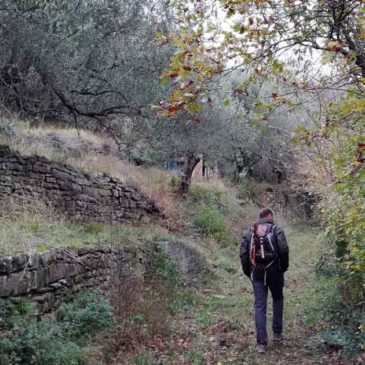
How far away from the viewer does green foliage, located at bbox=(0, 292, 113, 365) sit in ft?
16.4

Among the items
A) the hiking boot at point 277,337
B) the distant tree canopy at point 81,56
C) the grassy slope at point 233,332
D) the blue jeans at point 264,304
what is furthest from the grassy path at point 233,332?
the distant tree canopy at point 81,56

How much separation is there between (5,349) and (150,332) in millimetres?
2837

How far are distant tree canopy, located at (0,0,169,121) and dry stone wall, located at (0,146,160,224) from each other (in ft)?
4.82

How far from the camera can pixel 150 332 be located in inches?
288

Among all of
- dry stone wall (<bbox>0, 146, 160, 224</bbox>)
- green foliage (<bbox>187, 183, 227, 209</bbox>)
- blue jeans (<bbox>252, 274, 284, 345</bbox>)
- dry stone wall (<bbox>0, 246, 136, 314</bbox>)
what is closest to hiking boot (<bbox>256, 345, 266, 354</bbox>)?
blue jeans (<bbox>252, 274, 284, 345</bbox>)

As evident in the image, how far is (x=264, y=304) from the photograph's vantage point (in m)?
7.02

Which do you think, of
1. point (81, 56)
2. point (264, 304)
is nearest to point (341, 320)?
point (264, 304)

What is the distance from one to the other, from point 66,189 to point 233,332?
205 inches

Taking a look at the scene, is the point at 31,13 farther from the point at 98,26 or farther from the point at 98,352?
the point at 98,352

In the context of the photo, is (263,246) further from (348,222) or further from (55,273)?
(55,273)

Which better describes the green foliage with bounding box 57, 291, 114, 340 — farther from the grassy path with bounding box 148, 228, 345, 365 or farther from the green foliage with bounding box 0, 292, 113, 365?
the grassy path with bounding box 148, 228, 345, 365

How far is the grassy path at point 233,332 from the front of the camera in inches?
257

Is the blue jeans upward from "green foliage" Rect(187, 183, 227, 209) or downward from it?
downward

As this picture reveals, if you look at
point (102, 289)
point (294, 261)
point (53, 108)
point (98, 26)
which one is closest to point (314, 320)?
point (102, 289)
